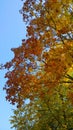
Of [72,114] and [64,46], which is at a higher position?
[72,114]

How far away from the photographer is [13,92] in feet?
76.7

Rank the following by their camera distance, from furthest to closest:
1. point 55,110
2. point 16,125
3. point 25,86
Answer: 1. point 16,125
2. point 55,110
3. point 25,86

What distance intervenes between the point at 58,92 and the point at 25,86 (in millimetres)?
12419

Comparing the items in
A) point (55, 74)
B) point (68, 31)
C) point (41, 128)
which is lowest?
point (55, 74)

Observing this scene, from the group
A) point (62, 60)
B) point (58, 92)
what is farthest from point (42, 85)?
point (58, 92)

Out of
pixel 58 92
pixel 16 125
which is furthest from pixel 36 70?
pixel 16 125

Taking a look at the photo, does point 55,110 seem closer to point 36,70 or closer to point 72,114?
point 72,114

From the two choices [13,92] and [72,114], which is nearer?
[13,92]

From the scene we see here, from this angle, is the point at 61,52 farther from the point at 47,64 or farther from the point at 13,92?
the point at 13,92

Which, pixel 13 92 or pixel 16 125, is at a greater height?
pixel 16 125

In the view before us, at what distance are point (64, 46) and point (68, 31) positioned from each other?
930mm

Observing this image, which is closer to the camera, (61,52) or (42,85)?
(61,52)

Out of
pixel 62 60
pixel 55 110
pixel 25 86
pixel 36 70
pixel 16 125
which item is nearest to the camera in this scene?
pixel 62 60

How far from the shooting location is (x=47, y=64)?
22234mm
